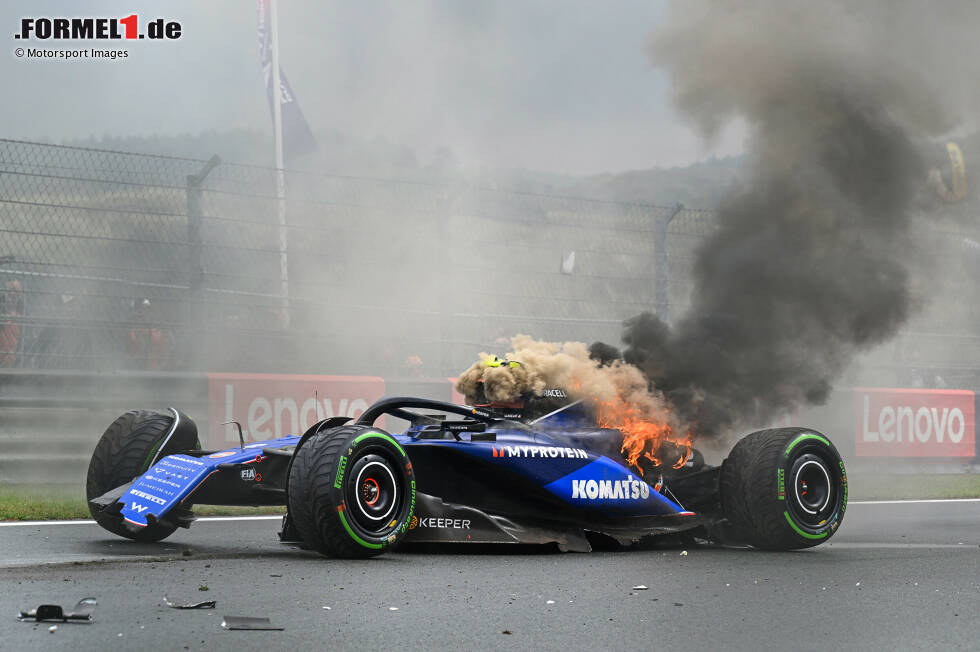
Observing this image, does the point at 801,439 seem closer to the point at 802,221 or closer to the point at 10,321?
the point at 802,221

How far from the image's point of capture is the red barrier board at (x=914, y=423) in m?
16.2

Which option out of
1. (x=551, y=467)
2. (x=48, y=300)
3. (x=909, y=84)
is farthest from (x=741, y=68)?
(x=48, y=300)

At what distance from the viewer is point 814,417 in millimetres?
15641

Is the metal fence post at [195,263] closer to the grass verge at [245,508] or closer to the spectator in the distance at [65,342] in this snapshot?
the spectator in the distance at [65,342]

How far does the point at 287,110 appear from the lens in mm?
16984

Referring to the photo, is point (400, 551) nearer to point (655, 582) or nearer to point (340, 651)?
point (655, 582)

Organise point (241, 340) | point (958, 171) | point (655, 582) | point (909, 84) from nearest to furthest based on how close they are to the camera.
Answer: point (655, 582) < point (909, 84) < point (958, 171) < point (241, 340)

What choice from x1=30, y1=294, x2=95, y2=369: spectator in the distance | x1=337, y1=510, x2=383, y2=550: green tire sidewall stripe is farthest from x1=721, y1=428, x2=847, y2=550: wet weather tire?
x1=30, y1=294, x2=95, y2=369: spectator in the distance

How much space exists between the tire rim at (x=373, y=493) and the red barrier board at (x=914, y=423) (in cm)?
1092

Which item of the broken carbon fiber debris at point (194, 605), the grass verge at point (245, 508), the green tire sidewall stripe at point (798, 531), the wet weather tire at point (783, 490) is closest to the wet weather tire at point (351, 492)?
the broken carbon fiber debris at point (194, 605)

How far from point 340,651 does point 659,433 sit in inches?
171

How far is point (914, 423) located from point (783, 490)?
10.1 meters

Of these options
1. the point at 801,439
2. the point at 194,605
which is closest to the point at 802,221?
the point at 801,439

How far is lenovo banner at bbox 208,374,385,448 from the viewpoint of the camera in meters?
12.3
